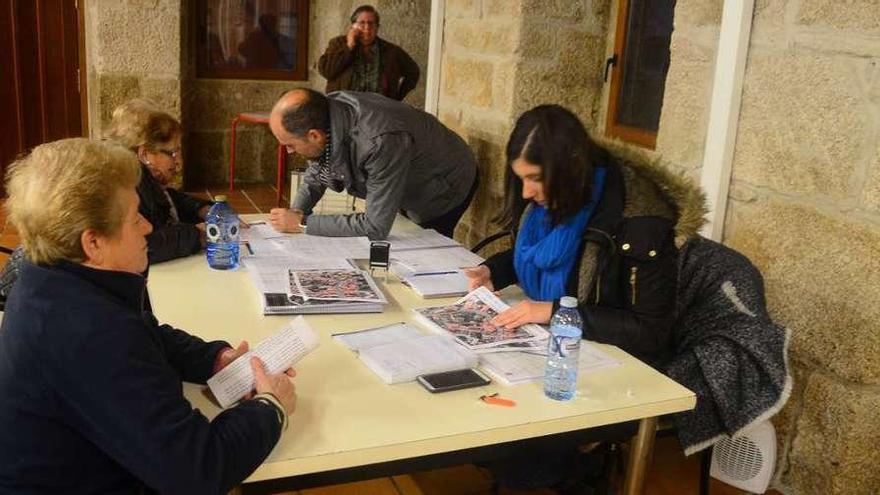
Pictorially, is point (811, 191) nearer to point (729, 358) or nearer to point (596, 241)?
point (729, 358)

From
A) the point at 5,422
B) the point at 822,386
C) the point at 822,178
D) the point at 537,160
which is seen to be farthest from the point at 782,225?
the point at 5,422

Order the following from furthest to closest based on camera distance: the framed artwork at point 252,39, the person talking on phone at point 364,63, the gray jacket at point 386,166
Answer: the framed artwork at point 252,39 → the person talking on phone at point 364,63 → the gray jacket at point 386,166

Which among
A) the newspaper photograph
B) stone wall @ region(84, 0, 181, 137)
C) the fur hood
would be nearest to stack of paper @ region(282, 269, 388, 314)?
the newspaper photograph

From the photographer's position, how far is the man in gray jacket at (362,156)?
2812 mm

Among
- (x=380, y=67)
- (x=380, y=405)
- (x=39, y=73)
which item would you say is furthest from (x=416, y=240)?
(x=39, y=73)

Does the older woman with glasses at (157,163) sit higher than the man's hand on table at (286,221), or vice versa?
the older woman with glasses at (157,163)

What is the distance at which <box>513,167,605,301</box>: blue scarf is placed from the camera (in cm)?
211

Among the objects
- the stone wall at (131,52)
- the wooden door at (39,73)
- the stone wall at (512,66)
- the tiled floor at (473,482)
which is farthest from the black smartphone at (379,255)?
the wooden door at (39,73)

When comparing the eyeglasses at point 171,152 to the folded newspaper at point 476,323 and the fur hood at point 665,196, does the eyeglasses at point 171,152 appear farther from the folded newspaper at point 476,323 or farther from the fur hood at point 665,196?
the fur hood at point 665,196

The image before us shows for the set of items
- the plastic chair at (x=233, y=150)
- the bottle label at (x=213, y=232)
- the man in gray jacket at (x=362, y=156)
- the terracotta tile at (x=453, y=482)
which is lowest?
the terracotta tile at (x=453, y=482)

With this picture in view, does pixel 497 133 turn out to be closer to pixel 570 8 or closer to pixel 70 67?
pixel 570 8

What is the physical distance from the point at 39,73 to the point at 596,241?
5.20 meters

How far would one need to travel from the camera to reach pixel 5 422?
4.11ft

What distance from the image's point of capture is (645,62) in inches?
131
